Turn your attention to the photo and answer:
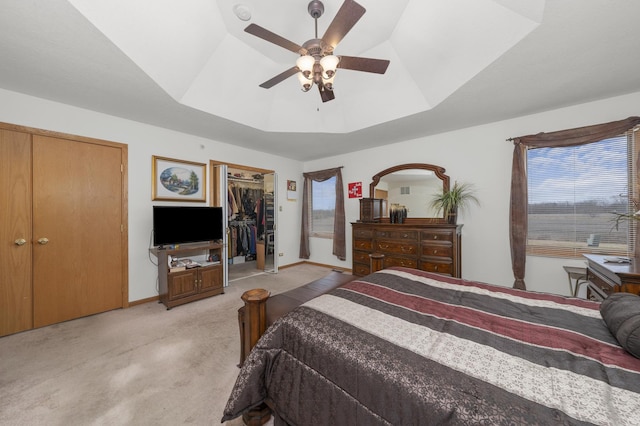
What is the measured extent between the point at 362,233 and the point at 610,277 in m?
2.67

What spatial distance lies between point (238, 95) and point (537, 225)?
4259mm

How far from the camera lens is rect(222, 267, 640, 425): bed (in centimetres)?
72

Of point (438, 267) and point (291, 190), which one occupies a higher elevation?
point (291, 190)

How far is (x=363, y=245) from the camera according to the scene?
395cm

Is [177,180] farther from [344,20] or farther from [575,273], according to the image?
[575,273]

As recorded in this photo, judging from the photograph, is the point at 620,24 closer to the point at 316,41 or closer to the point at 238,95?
the point at 316,41

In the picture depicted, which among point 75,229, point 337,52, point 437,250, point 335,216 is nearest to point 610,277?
point 437,250

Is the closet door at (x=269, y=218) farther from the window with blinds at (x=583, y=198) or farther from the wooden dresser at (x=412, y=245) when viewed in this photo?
the window with blinds at (x=583, y=198)

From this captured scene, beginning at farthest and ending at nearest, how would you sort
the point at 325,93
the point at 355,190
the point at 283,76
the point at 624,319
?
the point at 355,190 < the point at 325,93 < the point at 283,76 < the point at 624,319

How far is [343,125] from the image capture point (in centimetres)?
356

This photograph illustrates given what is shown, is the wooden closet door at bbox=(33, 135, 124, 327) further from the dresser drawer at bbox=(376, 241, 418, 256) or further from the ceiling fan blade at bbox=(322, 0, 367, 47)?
the dresser drawer at bbox=(376, 241, 418, 256)

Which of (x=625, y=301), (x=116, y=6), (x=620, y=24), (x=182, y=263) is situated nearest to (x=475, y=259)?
(x=625, y=301)

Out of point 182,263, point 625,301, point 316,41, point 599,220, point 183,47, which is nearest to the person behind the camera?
point 625,301

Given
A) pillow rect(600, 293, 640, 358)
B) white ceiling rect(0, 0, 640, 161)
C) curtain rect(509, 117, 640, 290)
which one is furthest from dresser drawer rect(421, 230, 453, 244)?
pillow rect(600, 293, 640, 358)
